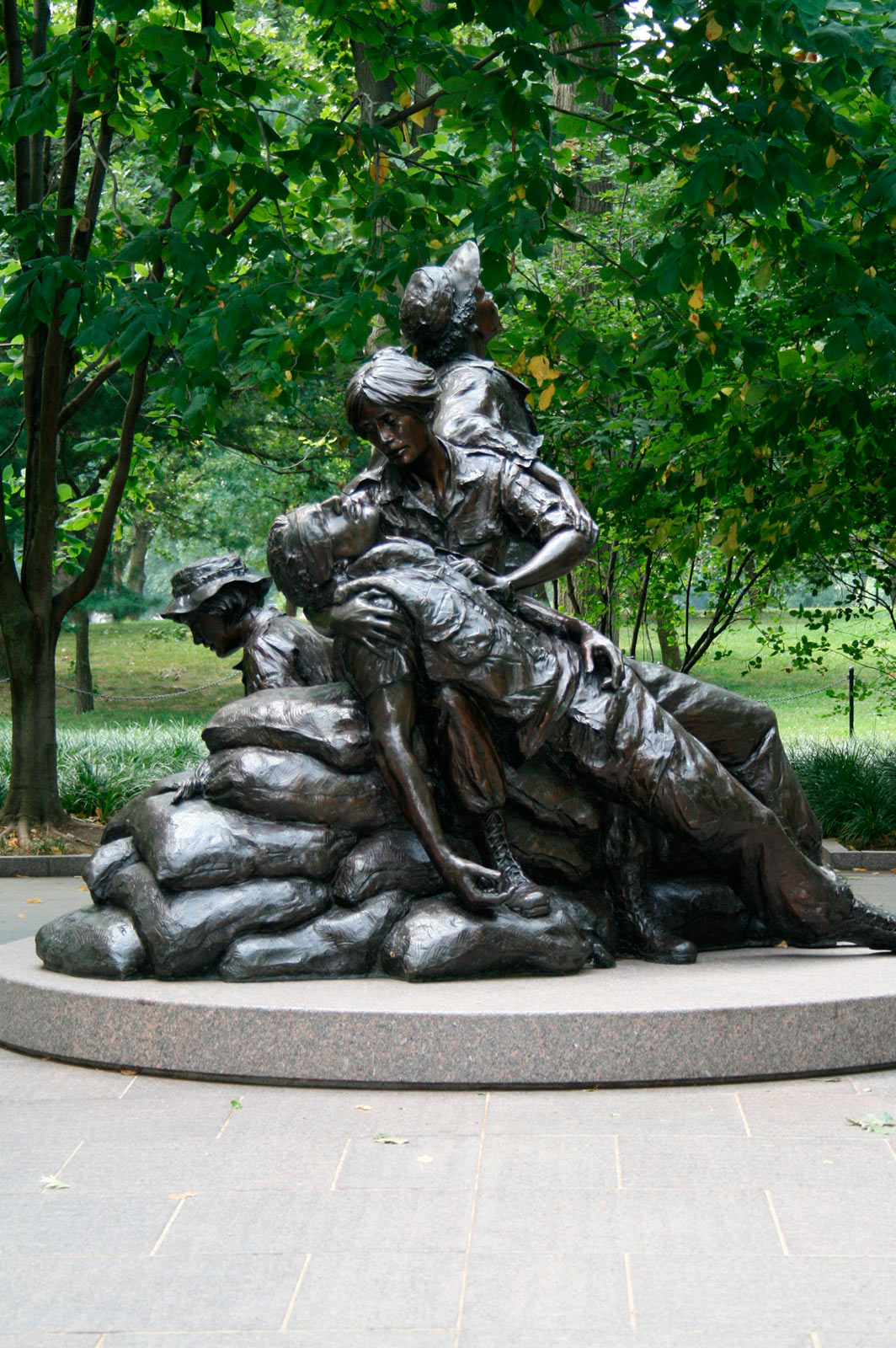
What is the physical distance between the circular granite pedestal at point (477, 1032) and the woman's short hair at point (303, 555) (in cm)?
156

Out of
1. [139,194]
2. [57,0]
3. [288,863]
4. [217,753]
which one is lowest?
[288,863]

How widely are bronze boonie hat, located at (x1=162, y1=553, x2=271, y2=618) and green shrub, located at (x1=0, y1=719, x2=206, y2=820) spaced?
17.2 feet

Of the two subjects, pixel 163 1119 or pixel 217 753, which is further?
pixel 217 753

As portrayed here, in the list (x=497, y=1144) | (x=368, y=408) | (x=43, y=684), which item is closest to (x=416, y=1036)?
(x=497, y=1144)

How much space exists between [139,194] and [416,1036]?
14211 millimetres

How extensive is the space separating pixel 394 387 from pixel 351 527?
548mm

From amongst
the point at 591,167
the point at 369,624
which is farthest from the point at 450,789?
the point at 591,167

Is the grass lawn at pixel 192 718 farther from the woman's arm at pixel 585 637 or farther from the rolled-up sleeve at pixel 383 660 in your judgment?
the rolled-up sleeve at pixel 383 660

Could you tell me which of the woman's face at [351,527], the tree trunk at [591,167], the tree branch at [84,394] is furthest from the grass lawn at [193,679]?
the woman's face at [351,527]

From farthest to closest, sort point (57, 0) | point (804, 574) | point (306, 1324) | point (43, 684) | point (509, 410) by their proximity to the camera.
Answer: point (57, 0), point (804, 574), point (43, 684), point (509, 410), point (306, 1324)

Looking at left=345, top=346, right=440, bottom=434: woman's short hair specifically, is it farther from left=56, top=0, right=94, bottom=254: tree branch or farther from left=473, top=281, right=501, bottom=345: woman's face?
left=56, top=0, right=94, bottom=254: tree branch

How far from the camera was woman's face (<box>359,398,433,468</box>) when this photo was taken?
211 inches

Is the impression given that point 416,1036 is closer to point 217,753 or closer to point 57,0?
point 217,753

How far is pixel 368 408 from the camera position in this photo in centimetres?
535
